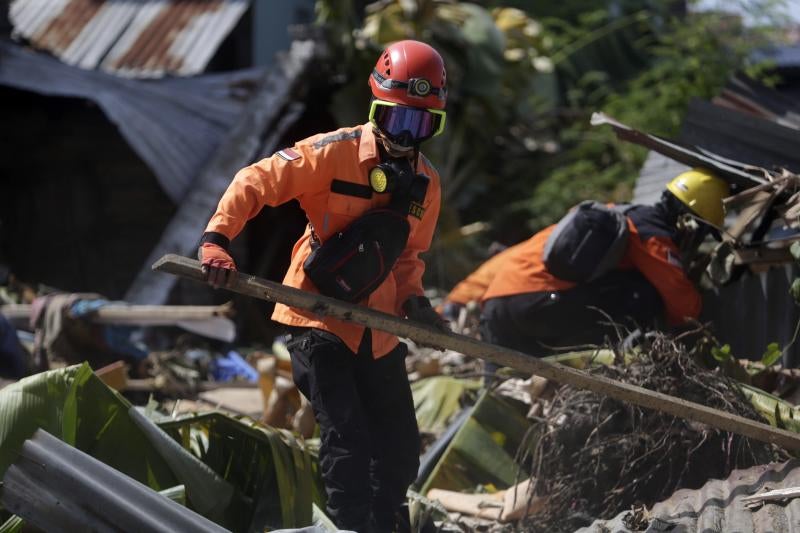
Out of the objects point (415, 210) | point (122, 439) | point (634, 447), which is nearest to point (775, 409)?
point (634, 447)

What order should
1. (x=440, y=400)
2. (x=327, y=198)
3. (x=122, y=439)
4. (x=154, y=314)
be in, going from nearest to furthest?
(x=327, y=198) < (x=122, y=439) < (x=440, y=400) < (x=154, y=314)

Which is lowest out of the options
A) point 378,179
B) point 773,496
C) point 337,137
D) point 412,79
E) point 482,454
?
point 482,454

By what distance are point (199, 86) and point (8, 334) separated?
5.52 meters

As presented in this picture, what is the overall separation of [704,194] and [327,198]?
2.21 meters

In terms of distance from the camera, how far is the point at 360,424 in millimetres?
4121

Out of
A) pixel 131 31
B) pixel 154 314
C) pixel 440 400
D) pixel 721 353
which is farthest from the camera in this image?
pixel 131 31

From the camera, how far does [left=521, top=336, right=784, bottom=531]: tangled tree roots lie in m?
4.47

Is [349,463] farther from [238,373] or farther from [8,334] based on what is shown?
[238,373]

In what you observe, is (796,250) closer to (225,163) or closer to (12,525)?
(12,525)

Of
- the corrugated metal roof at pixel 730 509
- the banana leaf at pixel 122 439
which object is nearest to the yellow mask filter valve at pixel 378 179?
the banana leaf at pixel 122 439

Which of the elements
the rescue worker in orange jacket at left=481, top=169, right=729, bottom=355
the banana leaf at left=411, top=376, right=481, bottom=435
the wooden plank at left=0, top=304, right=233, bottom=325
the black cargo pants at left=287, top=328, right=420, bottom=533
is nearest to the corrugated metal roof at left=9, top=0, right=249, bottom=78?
the wooden plank at left=0, top=304, right=233, bottom=325

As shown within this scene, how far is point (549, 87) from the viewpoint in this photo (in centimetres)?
1562

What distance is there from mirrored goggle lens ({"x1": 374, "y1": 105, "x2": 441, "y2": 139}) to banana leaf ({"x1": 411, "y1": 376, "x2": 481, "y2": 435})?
2.22 m

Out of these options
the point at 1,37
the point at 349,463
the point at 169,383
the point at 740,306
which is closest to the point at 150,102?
the point at 1,37
